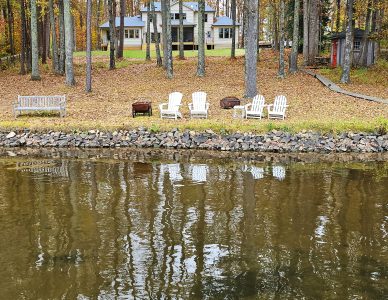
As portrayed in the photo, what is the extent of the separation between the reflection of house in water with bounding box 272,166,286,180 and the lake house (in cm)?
3597

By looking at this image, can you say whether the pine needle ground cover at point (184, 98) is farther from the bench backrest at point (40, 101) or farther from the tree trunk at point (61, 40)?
the tree trunk at point (61, 40)

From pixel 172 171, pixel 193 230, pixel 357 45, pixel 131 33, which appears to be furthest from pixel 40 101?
pixel 131 33

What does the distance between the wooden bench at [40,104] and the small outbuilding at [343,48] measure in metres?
16.9

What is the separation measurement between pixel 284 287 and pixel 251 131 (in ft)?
31.0

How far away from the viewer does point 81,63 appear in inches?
1254

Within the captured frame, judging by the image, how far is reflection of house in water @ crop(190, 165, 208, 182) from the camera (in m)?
11.7

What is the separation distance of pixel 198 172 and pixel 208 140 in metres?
2.90

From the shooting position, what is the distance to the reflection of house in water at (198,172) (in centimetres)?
1166

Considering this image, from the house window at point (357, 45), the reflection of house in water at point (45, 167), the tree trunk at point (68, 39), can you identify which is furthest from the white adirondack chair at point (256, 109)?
the house window at point (357, 45)

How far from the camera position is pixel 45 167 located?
12.9 meters

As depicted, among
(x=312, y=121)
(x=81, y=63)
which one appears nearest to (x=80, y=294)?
(x=312, y=121)

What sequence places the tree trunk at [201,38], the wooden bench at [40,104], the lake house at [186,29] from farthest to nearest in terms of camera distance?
the lake house at [186,29], the tree trunk at [201,38], the wooden bench at [40,104]

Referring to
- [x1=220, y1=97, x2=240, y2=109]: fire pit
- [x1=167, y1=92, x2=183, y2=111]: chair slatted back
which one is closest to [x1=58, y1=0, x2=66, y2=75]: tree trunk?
[x1=167, y1=92, x2=183, y2=111]: chair slatted back

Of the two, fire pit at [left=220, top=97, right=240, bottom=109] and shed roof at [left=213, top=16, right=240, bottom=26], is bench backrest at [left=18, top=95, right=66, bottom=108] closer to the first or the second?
fire pit at [left=220, top=97, right=240, bottom=109]
